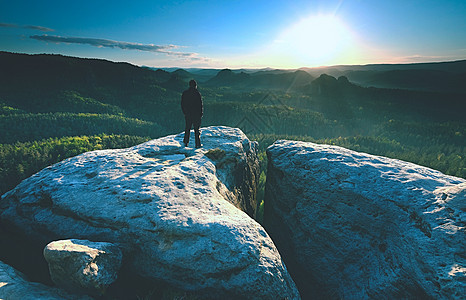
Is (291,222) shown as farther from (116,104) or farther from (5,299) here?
(116,104)

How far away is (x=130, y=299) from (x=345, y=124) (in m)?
115

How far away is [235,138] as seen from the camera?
1545cm

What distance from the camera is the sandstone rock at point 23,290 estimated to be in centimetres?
486

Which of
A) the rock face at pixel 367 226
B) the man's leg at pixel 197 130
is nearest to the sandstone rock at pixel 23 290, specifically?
the rock face at pixel 367 226

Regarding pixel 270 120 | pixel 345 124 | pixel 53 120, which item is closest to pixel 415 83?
pixel 345 124

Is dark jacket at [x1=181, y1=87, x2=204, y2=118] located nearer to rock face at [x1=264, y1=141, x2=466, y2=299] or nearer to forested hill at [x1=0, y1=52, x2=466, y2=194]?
rock face at [x1=264, y1=141, x2=466, y2=299]

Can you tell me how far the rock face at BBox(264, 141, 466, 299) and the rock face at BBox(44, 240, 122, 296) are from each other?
25.7ft

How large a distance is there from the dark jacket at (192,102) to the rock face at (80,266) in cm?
807

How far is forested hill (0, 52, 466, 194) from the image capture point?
58.3 meters

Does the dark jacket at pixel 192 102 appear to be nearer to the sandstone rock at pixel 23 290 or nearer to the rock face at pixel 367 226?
the rock face at pixel 367 226

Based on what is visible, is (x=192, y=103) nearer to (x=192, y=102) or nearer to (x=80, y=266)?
(x=192, y=102)

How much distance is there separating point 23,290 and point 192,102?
31.1ft

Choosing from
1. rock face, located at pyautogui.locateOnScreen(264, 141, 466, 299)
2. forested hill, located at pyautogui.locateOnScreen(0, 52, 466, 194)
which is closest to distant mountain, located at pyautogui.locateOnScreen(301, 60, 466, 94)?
forested hill, located at pyautogui.locateOnScreen(0, 52, 466, 194)

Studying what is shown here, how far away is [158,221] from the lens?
21.9 ft
